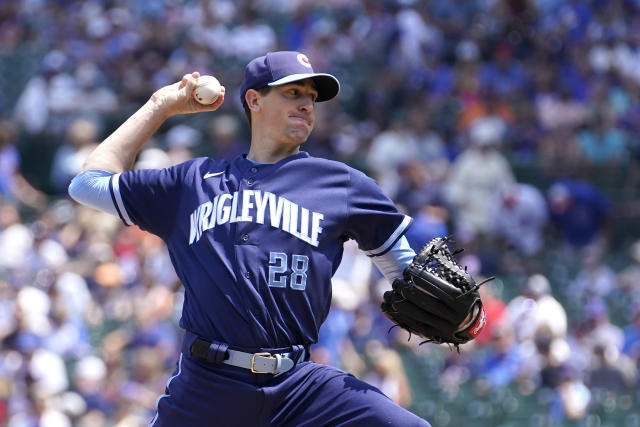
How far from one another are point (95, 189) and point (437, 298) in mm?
1248

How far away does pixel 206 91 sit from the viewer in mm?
4148

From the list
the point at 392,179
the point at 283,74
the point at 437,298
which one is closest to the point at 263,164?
the point at 283,74

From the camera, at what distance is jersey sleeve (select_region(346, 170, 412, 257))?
156 inches

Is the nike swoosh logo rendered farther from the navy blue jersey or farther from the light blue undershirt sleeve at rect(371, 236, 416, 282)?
the light blue undershirt sleeve at rect(371, 236, 416, 282)

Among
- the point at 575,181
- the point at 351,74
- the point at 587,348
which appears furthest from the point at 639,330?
the point at 351,74

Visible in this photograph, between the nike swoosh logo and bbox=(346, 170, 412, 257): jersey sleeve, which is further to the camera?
the nike swoosh logo

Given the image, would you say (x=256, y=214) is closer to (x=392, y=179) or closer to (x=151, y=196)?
(x=151, y=196)

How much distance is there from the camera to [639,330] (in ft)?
31.8

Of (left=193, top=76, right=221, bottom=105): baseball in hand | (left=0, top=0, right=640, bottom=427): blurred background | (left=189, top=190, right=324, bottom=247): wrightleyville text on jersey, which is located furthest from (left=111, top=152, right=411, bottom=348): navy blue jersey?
(left=0, top=0, right=640, bottom=427): blurred background

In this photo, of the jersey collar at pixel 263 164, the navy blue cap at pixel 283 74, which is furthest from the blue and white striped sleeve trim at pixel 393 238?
the navy blue cap at pixel 283 74

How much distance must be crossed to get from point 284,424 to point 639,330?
646 centimetres

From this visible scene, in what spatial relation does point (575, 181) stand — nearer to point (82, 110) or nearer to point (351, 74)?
point (351, 74)

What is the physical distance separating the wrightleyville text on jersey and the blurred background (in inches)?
201

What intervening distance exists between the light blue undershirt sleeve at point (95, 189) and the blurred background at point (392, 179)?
4892 mm
